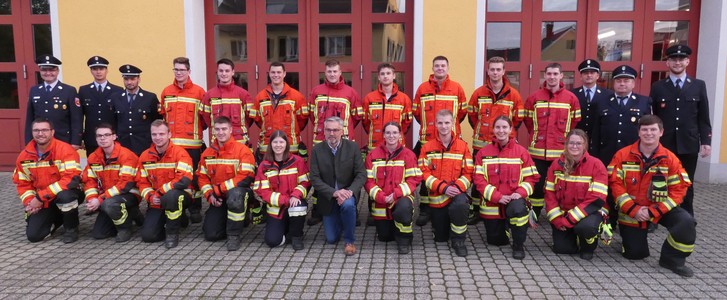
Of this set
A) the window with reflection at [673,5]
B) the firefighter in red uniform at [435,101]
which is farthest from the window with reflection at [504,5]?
the firefighter in red uniform at [435,101]

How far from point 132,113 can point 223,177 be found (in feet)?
5.62

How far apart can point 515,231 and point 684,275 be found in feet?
4.53

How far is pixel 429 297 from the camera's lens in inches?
144

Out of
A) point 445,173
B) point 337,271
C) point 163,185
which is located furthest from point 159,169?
point 445,173

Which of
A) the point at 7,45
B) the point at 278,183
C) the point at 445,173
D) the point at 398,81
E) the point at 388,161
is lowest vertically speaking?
the point at 278,183

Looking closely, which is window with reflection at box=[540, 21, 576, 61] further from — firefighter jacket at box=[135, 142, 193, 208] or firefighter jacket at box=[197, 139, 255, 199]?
firefighter jacket at box=[135, 142, 193, 208]

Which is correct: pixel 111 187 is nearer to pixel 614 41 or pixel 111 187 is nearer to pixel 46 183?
pixel 46 183

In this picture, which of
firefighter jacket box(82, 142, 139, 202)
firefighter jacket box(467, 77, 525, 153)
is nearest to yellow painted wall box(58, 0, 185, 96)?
firefighter jacket box(82, 142, 139, 202)

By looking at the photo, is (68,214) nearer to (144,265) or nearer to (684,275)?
(144,265)

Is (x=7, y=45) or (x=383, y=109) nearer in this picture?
(x=383, y=109)

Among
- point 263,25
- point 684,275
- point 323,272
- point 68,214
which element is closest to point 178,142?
point 68,214

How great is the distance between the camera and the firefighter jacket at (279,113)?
19.3 feet

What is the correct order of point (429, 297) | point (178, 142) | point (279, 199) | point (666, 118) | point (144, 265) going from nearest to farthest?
point (429, 297), point (144, 265), point (279, 199), point (666, 118), point (178, 142)

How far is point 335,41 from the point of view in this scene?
8602 mm
